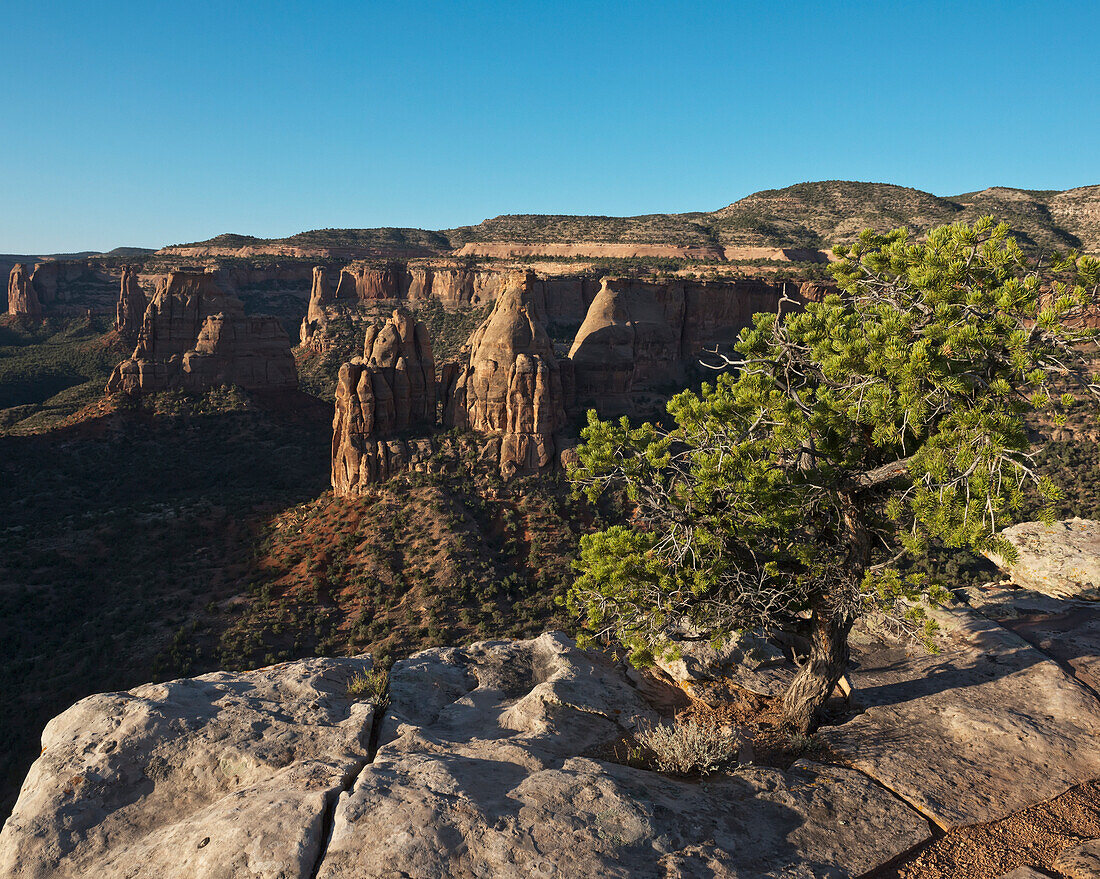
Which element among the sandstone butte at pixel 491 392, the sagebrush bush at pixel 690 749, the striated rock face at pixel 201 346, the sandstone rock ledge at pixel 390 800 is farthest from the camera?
the striated rock face at pixel 201 346

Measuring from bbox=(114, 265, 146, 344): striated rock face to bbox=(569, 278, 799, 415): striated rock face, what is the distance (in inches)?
Answer: 3382

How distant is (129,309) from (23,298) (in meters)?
38.4

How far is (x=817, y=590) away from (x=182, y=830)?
11.9 metres

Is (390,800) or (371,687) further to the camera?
(371,687)

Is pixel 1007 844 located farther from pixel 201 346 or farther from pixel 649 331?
pixel 201 346

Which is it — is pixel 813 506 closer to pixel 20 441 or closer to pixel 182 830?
pixel 182 830

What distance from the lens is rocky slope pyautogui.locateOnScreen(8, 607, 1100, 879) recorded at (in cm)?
805

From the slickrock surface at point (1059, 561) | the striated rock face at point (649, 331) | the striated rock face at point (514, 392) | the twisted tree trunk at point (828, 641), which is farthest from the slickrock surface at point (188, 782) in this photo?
the striated rock face at point (649, 331)

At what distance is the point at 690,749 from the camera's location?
10.9 metres

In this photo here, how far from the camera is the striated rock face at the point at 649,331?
61688 millimetres

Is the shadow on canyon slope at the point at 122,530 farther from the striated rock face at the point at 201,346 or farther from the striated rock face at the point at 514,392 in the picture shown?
the striated rock face at the point at 514,392

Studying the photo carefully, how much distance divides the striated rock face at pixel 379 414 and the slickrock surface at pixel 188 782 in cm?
3650

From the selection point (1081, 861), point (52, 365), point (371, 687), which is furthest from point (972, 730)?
point (52, 365)

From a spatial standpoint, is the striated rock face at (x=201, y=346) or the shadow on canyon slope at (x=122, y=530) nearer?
the shadow on canyon slope at (x=122, y=530)
